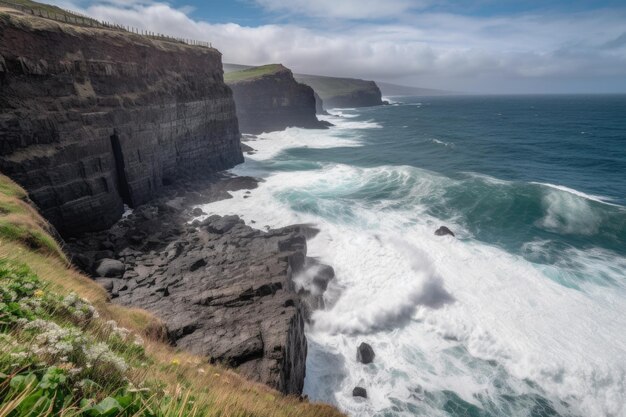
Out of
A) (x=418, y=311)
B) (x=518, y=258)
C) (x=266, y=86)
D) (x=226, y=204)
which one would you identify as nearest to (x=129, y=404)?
(x=418, y=311)

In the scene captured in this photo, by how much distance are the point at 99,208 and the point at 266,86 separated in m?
70.0

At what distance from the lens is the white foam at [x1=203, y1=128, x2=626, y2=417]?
15977 millimetres

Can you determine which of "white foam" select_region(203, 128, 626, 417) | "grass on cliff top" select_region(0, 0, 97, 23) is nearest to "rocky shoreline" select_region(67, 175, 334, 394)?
"white foam" select_region(203, 128, 626, 417)

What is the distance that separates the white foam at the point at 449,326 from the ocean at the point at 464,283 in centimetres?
8

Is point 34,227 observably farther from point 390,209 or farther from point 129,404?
point 390,209

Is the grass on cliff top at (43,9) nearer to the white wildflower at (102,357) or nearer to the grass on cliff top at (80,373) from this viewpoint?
the grass on cliff top at (80,373)

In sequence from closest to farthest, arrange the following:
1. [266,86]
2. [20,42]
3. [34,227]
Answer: [34,227] → [20,42] → [266,86]

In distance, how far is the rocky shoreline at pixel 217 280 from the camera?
13.1m

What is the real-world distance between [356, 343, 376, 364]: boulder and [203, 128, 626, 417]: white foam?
331mm

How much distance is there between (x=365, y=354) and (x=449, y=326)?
18.7ft

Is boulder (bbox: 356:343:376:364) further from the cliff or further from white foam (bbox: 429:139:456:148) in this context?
the cliff

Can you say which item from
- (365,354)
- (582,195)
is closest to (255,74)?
(582,195)

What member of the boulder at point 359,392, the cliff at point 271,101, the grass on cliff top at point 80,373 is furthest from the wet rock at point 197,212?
the cliff at point 271,101

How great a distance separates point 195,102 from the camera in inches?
1672
